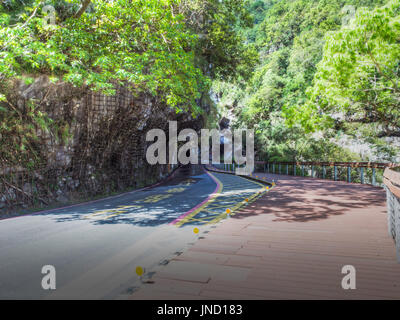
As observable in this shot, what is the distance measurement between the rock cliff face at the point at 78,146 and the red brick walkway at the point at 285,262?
858 cm

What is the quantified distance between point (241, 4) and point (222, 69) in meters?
5.38

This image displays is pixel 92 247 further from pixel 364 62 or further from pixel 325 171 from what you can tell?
pixel 325 171

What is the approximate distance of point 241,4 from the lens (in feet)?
72.0

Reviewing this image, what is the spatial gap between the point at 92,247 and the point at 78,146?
9376mm

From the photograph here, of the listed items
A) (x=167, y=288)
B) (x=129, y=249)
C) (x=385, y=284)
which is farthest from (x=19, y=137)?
(x=385, y=284)

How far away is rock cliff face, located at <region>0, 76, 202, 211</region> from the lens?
11.1 m

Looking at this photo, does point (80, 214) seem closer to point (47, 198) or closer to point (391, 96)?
point (47, 198)

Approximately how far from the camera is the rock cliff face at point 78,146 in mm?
11086

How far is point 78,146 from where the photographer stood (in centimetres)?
1351

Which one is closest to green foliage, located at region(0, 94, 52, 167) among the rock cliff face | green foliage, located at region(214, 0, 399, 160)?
the rock cliff face

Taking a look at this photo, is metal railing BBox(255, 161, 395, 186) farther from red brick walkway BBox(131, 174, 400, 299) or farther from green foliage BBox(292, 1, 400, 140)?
red brick walkway BBox(131, 174, 400, 299)

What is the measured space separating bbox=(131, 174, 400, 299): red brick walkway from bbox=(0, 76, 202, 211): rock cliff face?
858 centimetres

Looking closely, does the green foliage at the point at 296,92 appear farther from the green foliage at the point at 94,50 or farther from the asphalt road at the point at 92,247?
the asphalt road at the point at 92,247

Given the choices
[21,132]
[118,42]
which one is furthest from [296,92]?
[21,132]
